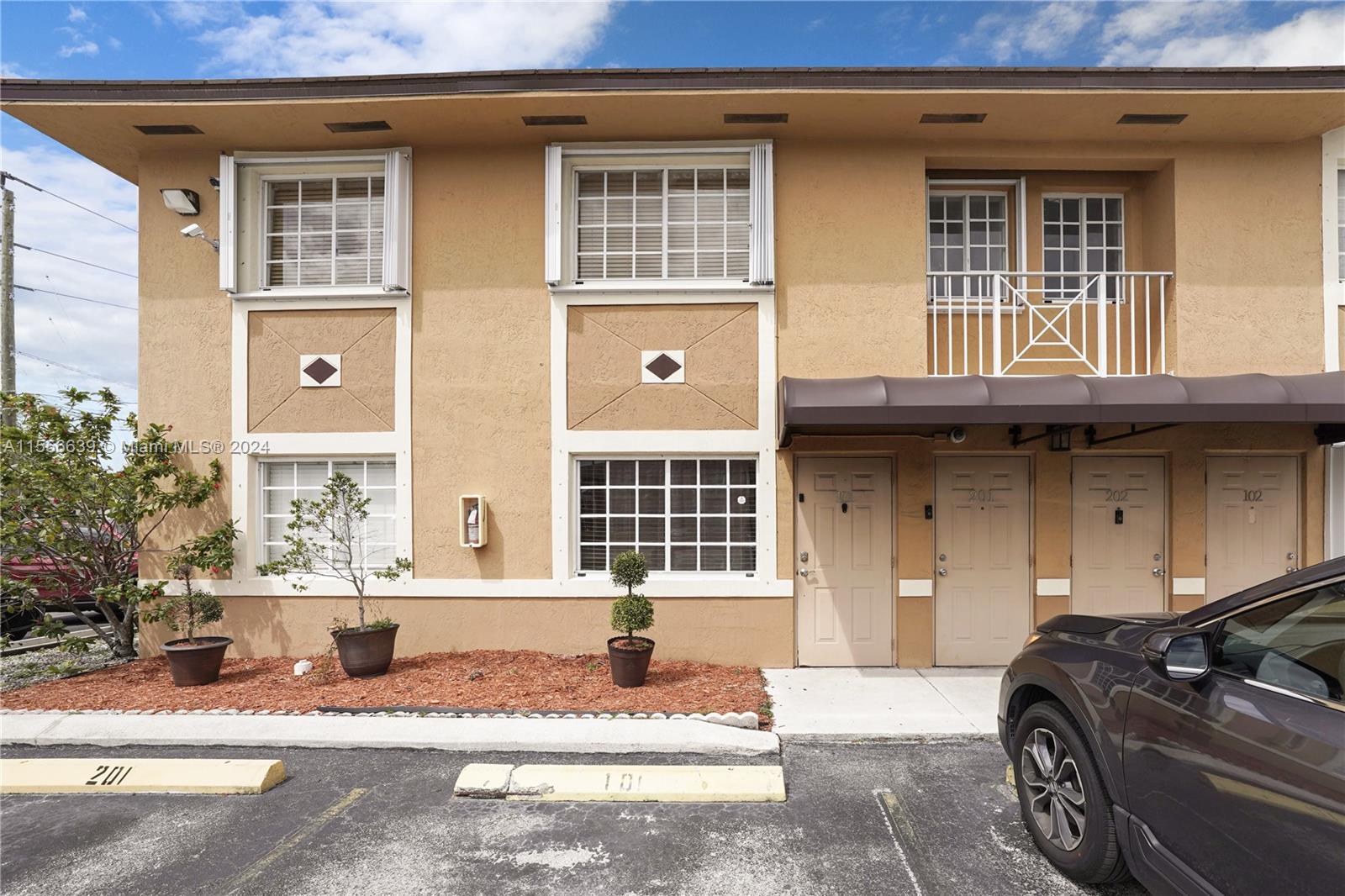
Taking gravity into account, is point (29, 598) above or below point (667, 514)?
below

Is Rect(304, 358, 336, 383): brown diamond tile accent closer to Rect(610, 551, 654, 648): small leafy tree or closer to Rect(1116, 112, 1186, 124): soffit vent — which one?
Rect(610, 551, 654, 648): small leafy tree

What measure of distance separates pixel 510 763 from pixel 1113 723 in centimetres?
395

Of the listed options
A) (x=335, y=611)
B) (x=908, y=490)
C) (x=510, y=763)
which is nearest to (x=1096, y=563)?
(x=908, y=490)

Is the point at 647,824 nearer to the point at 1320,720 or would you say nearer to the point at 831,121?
the point at 1320,720

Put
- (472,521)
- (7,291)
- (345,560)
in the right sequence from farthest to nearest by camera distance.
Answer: (7,291) < (345,560) < (472,521)

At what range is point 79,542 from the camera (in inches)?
279

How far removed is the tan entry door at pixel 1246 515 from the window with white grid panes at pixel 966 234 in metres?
3.29

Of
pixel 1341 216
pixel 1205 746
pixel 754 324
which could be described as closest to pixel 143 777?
pixel 1205 746

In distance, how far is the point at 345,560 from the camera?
Answer: 7566mm

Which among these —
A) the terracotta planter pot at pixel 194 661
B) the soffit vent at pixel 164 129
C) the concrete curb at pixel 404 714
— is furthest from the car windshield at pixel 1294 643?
the soffit vent at pixel 164 129

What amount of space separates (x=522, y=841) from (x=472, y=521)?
3.91 meters

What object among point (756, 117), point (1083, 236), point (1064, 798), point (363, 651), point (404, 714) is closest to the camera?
point (1064, 798)

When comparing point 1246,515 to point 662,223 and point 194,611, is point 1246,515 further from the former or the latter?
point 194,611

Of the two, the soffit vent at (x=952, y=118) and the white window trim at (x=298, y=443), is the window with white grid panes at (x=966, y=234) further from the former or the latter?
the white window trim at (x=298, y=443)
